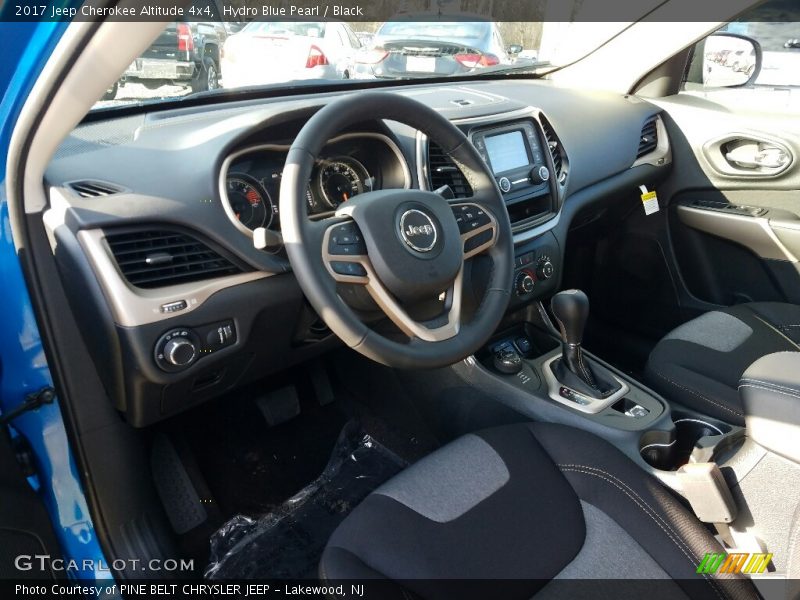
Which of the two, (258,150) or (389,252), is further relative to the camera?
(258,150)

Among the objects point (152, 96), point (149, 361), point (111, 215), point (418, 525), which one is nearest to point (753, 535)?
point (418, 525)

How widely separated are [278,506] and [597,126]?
1669mm

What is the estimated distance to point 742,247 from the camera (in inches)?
100

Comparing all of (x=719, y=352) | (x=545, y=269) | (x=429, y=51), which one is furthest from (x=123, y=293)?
(x=429, y=51)

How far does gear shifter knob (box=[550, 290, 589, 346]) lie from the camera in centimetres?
190

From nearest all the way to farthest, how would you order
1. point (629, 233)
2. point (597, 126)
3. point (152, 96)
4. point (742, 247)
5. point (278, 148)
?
point (278, 148), point (152, 96), point (597, 126), point (742, 247), point (629, 233)

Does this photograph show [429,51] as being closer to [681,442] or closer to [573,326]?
[573,326]

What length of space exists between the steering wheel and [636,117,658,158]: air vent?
1331 mm

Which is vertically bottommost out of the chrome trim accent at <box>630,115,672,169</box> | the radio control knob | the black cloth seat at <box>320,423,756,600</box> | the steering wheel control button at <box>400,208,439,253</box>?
the black cloth seat at <box>320,423,756,600</box>

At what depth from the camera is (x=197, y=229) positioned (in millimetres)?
1349

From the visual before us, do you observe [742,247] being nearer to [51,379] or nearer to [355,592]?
[355,592]

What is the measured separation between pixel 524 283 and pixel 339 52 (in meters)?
1.25

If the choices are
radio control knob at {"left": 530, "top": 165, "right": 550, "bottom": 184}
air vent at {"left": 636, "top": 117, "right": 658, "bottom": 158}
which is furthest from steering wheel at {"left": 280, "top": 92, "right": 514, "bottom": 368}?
air vent at {"left": 636, "top": 117, "right": 658, "bottom": 158}

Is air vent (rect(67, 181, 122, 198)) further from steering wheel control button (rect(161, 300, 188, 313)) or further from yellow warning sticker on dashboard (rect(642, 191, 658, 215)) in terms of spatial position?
yellow warning sticker on dashboard (rect(642, 191, 658, 215))
